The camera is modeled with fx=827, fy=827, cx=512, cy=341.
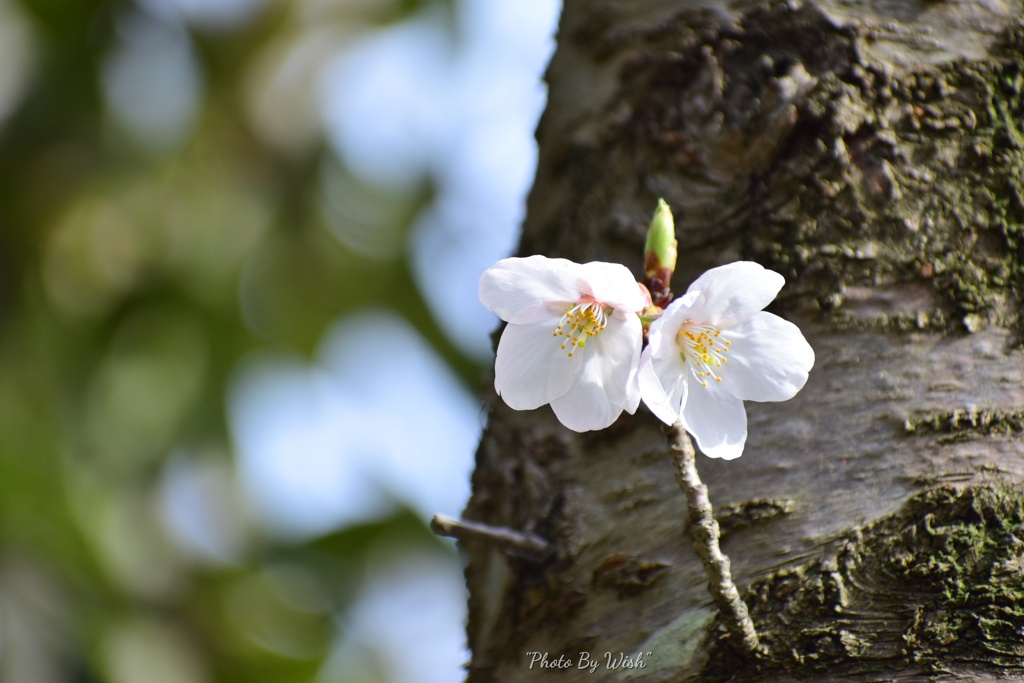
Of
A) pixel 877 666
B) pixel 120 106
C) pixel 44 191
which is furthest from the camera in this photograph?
pixel 120 106

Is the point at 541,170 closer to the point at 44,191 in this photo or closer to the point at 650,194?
the point at 650,194

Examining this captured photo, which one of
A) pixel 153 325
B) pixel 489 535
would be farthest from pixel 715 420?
pixel 153 325

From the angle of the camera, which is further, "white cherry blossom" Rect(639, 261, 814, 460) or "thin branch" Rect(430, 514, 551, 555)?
"thin branch" Rect(430, 514, 551, 555)

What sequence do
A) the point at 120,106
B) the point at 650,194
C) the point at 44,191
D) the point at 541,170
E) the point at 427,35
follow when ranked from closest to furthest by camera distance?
the point at 650,194, the point at 541,170, the point at 44,191, the point at 120,106, the point at 427,35

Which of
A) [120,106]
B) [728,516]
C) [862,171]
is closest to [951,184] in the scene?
[862,171]

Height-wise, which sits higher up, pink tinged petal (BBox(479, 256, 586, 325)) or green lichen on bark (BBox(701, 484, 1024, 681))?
pink tinged petal (BBox(479, 256, 586, 325))

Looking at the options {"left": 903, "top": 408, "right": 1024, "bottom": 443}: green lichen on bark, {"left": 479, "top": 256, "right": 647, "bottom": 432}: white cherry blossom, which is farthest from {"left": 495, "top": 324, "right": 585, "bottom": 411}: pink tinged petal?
{"left": 903, "top": 408, "right": 1024, "bottom": 443}: green lichen on bark

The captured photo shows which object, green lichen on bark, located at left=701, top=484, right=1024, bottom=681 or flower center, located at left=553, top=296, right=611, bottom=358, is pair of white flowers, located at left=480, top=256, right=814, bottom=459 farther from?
green lichen on bark, located at left=701, top=484, right=1024, bottom=681

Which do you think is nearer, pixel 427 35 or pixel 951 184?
pixel 951 184
